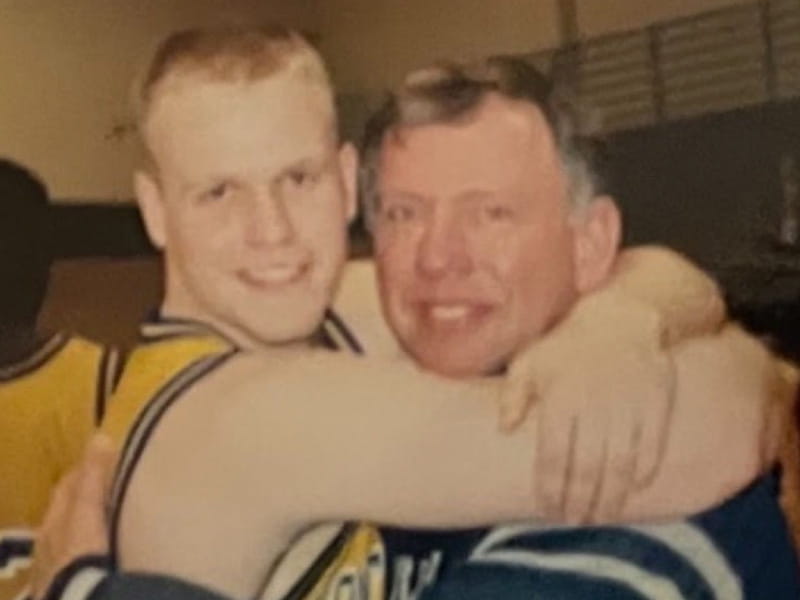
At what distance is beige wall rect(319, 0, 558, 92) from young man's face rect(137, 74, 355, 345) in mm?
35

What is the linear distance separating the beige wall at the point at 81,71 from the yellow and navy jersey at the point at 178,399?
0.11 metres

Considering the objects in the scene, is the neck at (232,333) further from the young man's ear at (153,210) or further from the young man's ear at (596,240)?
the young man's ear at (596,240)

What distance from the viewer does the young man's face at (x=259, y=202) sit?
117cm

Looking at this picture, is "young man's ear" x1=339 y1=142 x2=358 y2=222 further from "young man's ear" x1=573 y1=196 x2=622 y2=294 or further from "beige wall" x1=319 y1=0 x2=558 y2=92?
"young man's ear" x1=573 y1=196 x2=622 y2=294

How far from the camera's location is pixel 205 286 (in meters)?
1.18

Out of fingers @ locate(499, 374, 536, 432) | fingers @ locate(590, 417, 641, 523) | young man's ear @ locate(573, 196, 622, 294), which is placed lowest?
fingers @ locate(590, 417, 641, 523)

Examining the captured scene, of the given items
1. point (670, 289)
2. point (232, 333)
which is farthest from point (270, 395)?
point (670, 289)

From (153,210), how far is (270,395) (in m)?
0.15

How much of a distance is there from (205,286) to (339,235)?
3.7 inches

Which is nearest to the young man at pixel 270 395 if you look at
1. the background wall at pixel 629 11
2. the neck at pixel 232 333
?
the neck at pixel 232 333

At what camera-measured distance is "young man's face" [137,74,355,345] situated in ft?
3.83

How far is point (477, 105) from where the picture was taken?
1148 mm

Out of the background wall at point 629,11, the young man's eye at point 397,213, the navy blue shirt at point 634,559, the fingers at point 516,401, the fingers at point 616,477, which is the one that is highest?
the background wall at point 629,11

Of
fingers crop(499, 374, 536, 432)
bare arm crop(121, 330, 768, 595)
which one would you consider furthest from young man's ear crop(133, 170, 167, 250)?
fingers crop(499, 374, 536, 432)
